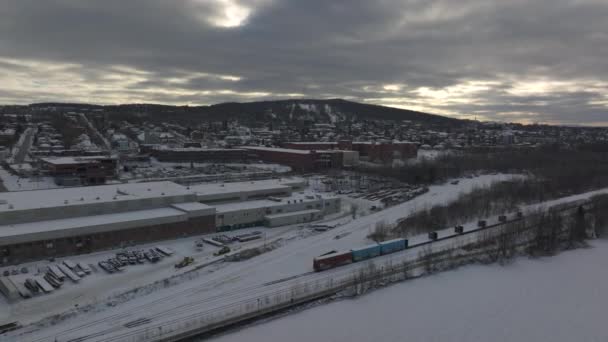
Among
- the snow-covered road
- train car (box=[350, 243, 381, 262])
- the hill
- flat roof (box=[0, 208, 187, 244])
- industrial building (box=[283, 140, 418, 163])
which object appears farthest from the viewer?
the hill

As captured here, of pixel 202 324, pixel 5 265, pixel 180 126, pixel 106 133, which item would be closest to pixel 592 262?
pixel 202 324

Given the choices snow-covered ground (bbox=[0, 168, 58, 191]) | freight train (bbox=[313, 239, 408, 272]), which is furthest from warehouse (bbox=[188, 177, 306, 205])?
snow-covered ground (bbox=[0, 168, 58, 191])

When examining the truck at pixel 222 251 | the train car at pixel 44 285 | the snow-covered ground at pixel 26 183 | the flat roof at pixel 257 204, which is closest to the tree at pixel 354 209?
the flat roof at pixel 257 204

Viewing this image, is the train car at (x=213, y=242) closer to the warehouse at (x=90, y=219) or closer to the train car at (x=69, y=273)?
the warehouse at (x=90, y=219)

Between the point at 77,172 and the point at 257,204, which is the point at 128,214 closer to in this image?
the point at 257,204

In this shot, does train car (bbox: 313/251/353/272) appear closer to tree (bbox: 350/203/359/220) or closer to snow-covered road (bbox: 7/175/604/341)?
snow-covered road (bbox: 7/175/604/341)

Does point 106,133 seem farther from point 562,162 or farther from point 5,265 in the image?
point 562,162

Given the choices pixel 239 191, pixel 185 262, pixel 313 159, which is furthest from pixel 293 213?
pixel 313 159
